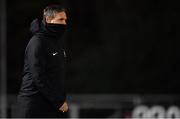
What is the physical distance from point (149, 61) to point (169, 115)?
217 cm

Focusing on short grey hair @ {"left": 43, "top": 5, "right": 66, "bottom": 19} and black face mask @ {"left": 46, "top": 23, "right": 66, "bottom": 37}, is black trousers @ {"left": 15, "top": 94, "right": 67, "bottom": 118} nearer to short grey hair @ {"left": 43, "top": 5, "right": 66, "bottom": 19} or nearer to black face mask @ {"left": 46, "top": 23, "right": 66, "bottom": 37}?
black face mask @ {"left": 46, "top": 23, "right": 66, "bottom": 37}

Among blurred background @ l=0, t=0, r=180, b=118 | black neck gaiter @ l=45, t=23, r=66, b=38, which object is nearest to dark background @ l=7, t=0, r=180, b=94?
blurred background @ l=0, t=0, r=180, b=118

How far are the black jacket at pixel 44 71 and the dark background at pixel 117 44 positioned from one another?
5.56m

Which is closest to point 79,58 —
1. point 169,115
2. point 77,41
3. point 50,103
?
point 77,41

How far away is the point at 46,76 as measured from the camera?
482 centimetres

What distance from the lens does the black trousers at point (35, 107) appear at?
4.91 m

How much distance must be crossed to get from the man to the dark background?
18.0 feet

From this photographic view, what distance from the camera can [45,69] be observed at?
15.8 ft

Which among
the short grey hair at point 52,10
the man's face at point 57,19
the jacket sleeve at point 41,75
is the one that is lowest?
the jacket sleeve at point 41,75

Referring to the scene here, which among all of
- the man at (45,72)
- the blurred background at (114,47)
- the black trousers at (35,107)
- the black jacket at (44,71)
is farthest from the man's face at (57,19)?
the blurred background at (114,47)

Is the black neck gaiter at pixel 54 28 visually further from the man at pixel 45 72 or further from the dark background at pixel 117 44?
the dark background at pixel 117 44

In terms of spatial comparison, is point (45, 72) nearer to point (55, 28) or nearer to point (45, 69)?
point (45, 69)

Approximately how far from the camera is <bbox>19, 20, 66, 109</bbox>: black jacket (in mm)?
4805

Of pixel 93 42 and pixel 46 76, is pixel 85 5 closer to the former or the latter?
pixel 93 42
